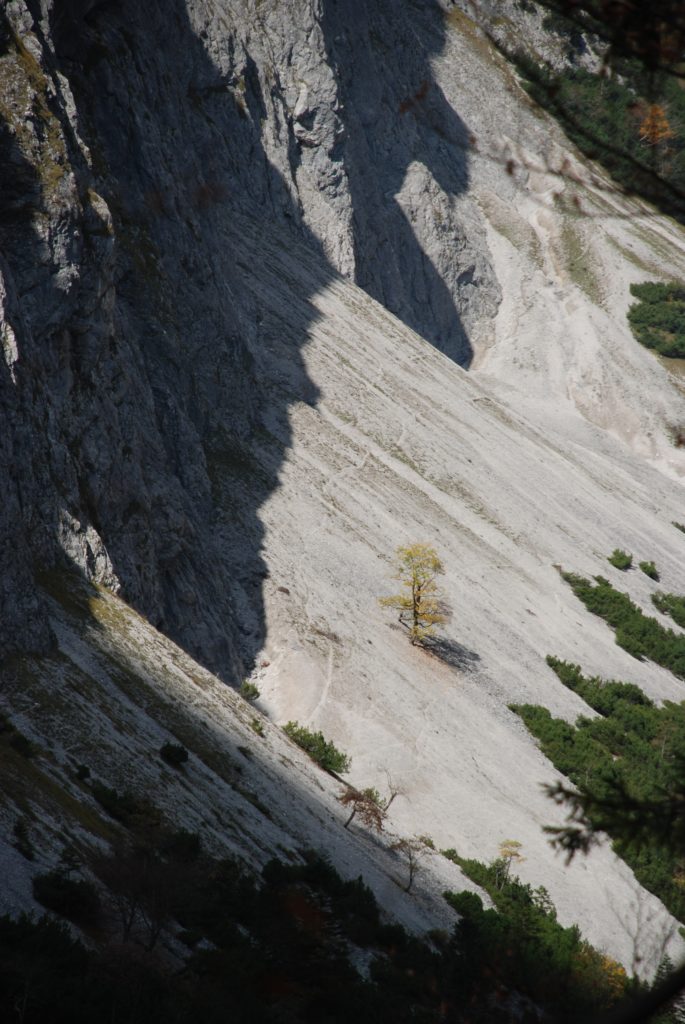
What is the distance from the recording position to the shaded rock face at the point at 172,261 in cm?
3694

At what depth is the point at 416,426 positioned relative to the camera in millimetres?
70500

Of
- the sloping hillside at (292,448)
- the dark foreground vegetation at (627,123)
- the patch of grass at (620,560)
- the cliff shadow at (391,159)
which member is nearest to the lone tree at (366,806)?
the sloping hillside at (292,448)

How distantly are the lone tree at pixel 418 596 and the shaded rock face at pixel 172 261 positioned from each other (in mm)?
7828

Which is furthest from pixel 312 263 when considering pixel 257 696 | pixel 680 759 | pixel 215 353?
pixel 680 759

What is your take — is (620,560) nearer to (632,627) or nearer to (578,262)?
(632,627)

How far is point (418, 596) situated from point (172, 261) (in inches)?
976

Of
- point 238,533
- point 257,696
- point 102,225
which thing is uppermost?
point 102,225

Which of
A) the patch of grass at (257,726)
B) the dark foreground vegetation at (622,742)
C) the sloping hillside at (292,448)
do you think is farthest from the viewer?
the dark foreground vegetation at (622,742)

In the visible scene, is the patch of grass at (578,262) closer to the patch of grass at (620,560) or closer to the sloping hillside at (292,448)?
the sloping hillside at (292,448)

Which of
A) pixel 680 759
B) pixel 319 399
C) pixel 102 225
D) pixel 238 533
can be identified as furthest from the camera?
pixel 319 399

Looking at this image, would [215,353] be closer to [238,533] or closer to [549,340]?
[238,533]

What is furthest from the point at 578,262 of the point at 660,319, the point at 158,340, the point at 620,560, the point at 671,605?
the point at 158,340

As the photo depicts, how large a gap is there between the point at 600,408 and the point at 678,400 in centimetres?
852

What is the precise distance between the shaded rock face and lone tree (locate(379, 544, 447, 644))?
783 centimetres
